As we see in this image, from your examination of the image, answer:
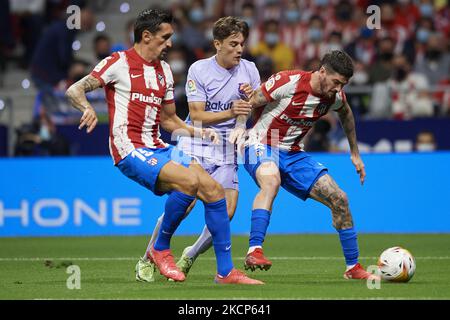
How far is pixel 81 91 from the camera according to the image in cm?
874

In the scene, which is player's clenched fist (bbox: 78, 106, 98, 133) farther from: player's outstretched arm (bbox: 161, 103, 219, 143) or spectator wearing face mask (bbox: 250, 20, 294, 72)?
spectator wearing face mask (bbox: 250, 20, 294, 72)

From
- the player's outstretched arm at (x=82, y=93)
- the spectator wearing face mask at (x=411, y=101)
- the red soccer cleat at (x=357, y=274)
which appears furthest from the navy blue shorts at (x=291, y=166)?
the spectator wearing face mask at (x=411, y=101)

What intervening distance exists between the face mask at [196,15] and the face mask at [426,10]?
3.82m

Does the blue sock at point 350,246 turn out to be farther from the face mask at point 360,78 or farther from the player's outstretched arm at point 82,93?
the face mask at point 360,78

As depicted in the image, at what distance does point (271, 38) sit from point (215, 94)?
884cm

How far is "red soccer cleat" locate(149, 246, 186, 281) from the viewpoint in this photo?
356 inches

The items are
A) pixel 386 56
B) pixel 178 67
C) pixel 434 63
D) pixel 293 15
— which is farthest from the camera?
pixel 293 15

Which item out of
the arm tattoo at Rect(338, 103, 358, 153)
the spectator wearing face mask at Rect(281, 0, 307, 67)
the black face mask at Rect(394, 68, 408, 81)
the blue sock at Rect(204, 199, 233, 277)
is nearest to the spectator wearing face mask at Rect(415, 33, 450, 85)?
the black face mask at Rect(394, 68, 408, 81)

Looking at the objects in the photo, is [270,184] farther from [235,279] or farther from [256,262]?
[235,279]

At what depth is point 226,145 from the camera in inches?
396

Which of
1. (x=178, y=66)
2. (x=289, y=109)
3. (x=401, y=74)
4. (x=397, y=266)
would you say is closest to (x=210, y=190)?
(x=289, y=109)

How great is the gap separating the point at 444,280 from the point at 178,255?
137 inches
